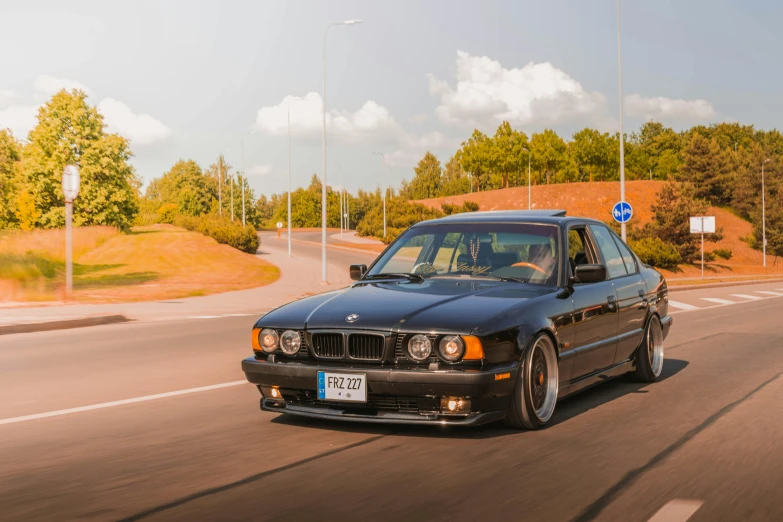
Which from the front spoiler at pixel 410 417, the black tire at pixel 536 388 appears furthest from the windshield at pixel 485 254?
the front spoiler at pixel 410 417

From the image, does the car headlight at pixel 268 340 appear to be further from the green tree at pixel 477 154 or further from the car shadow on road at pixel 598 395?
the green tree at pixel 477 154

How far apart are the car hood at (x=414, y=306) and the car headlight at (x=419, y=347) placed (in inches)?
3.0

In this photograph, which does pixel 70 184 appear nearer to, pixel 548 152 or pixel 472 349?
pixel 472 349

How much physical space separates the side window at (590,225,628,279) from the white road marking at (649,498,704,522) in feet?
12.3

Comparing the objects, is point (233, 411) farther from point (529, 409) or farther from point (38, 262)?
point (38, 262)

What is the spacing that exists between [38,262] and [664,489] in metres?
31.5

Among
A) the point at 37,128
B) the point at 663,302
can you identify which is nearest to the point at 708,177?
the point at 37,128

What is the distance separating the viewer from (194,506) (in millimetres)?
4617

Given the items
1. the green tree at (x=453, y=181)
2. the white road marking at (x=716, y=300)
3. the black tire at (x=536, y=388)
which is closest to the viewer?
the black tire at (x=536, y=388)

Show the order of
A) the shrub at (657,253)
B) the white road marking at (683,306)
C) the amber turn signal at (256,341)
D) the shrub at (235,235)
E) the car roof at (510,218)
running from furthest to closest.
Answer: the shrub at (235,235)
the shrub at (657,253)
the white road marking at (683,306)
the car roof at (510,218)
the amber turn signal at (256,341)

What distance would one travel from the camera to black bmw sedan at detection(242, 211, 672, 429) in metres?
6.01

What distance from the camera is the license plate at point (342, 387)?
6.06 metres

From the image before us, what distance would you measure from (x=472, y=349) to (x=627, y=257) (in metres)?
3.76

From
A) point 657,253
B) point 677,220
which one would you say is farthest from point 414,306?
point 677,220
